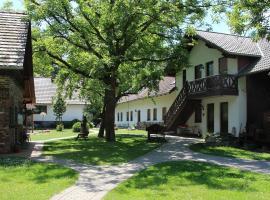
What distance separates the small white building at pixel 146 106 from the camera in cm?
3841

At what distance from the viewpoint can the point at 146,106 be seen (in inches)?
1806

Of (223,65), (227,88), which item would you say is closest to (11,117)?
(227,88)

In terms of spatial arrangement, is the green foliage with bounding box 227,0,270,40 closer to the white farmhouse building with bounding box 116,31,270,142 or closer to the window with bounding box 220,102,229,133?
the white farmhouse building with bounding box 116,31,270,142

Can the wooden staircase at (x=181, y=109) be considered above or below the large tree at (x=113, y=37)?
below

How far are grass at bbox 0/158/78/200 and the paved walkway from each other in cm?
33

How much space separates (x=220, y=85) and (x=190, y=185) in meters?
16.6

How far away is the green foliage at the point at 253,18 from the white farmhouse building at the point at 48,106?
148 feet

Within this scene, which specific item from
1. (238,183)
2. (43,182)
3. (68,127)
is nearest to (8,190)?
(43,182)

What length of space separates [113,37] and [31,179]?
12355 millimetres

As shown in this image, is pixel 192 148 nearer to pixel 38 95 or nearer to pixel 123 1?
pixel 123 1

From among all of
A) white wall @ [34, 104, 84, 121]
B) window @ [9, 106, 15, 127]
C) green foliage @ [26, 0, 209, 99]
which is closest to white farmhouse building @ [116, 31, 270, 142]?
green foliage @ [26, 0, 209, 99]

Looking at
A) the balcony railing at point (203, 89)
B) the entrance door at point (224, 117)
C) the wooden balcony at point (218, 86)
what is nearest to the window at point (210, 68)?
the balcony railing at point (203, 89)

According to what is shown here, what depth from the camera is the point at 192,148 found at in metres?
21.6

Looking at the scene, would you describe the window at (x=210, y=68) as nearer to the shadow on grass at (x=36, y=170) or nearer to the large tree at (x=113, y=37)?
the large tree at (x=113, y=37)
